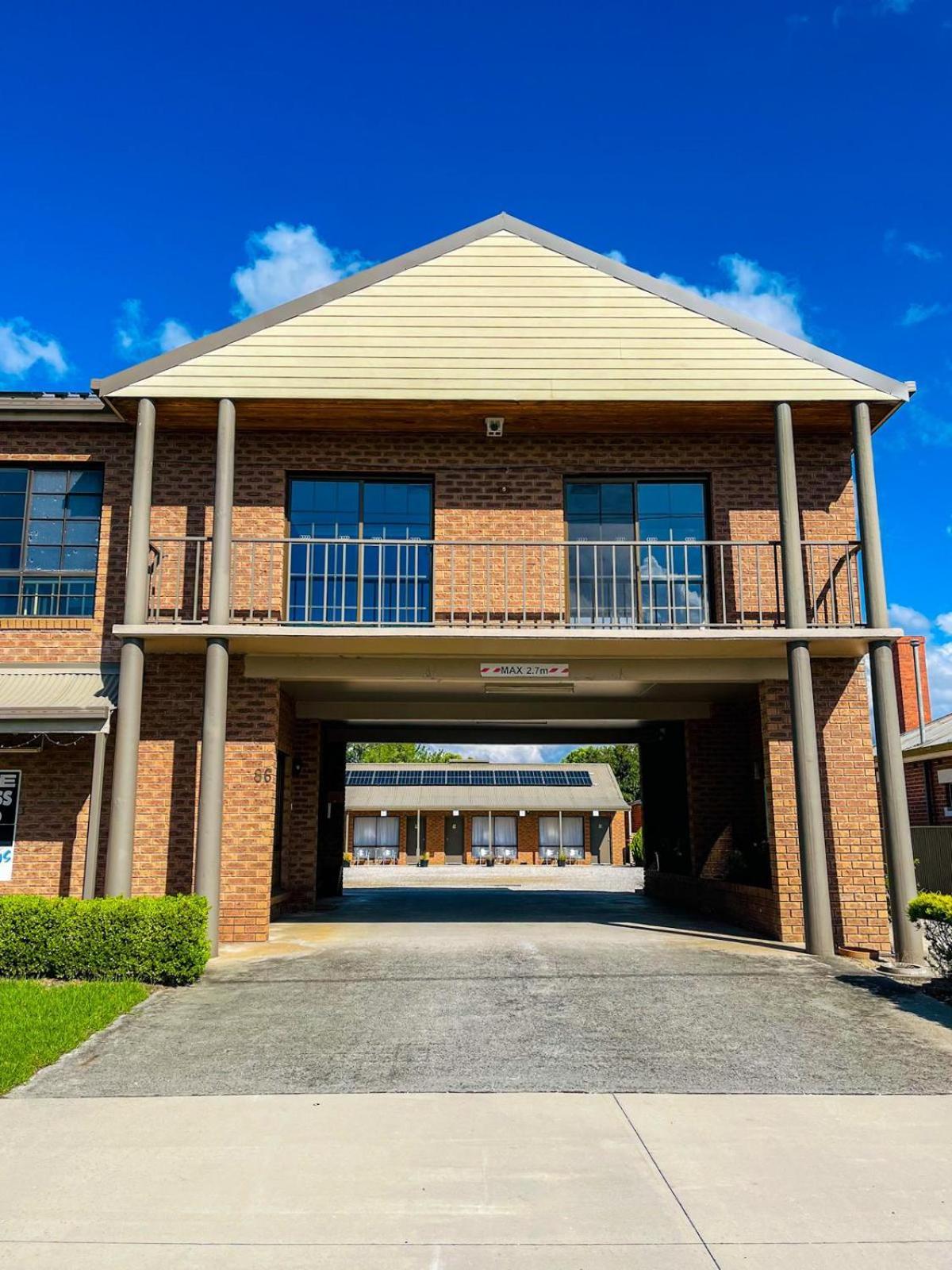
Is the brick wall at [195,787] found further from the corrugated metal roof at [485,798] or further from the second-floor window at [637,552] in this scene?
the corrugated metal roof at [485,798]

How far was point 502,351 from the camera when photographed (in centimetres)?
1184

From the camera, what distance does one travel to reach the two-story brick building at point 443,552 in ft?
36.7

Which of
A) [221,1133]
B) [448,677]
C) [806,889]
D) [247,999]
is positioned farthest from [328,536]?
[221,1133]

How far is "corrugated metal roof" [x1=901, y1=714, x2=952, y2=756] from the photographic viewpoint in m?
22.0

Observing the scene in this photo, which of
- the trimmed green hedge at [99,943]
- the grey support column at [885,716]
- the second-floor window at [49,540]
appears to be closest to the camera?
the trimmed green hedge at [99,943]

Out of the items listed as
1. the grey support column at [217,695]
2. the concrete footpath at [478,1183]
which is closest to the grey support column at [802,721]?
the concrete footpath at [478,1183]

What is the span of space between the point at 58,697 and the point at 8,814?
1.86m

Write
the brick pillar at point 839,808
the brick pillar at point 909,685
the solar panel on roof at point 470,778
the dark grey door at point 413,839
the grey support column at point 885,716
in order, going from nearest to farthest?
the grey support column at point 885,716, the brick pillar at point 839,808, the brick pillar at point 909,685, the dark grey door at point 413,839, the solar panel on roof at point 470,778

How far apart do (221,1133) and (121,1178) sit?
2.29 ft

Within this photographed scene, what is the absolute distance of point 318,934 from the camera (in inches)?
481

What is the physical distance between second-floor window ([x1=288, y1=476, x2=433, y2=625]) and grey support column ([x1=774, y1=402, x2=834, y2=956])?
4.35 metres

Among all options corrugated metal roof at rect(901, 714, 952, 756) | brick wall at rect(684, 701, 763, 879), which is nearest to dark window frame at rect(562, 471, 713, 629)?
brick wall at rect(684, 701, 763, 879)

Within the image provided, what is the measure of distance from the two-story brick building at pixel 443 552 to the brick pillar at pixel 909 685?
1451cm

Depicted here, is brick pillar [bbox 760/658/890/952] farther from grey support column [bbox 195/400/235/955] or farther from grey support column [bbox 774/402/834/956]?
grey support column [bbox 195/400/235/955]
